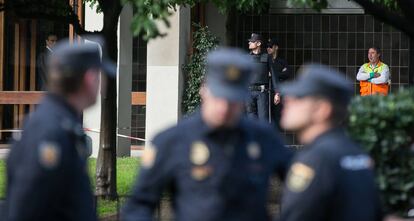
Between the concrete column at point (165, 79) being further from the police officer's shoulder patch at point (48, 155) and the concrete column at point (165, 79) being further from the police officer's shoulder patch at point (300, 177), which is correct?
the police officer's shoulder patch at point (48, 155)

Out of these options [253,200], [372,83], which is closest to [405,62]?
[372,83]

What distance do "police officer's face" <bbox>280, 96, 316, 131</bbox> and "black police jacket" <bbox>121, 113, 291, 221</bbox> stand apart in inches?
10.0

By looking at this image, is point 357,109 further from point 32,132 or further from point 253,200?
point 32,132

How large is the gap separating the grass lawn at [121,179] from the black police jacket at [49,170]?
551 centimetres

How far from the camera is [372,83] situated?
16797 mm

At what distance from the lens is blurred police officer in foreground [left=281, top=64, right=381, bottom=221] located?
465 centimetres

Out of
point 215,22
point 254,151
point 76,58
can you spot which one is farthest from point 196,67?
point 76,58

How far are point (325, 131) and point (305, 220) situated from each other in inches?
A: 16.7

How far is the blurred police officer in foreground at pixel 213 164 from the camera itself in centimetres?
484

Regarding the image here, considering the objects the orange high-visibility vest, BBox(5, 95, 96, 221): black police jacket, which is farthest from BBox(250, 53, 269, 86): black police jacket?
BBox(5, 95, 96, 221): black police jacket

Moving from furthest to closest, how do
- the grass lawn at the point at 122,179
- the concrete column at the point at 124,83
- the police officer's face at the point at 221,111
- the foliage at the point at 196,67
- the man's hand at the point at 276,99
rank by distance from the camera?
1. the foliage at the point at 196,67
2. the concrete column at the point at 124,83
3. the man's hand at the point at 276,99
4. the grass lawn at the point at 122,179
5. the police officer's face at the point at 221,111

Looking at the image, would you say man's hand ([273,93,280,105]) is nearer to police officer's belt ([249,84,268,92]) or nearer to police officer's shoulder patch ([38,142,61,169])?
police officer's belt ([249,84,268,92])

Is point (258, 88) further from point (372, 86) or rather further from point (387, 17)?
point (387, 17)

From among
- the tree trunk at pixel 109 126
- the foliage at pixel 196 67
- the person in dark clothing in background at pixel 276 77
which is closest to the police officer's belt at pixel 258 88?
the person in dark clothing in background at pixel 276 77
